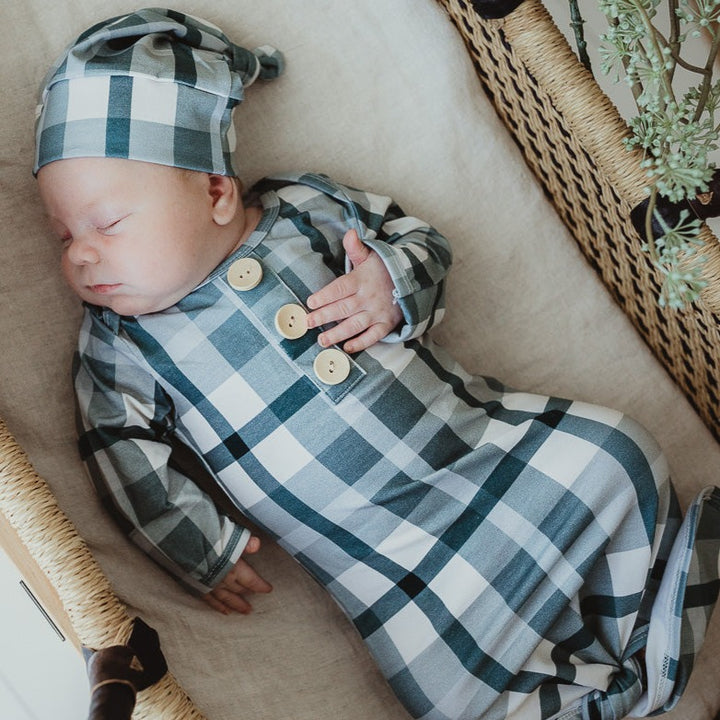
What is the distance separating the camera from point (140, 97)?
98cm

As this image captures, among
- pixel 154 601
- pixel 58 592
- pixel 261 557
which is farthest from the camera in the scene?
pixel 261 557

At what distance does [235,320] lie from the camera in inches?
40.6

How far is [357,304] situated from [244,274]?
0.49 feet

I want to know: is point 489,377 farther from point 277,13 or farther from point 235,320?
point 277,13

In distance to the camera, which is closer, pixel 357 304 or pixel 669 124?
pixel 669 124

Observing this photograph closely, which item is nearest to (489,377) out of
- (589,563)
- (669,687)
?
(589,563)

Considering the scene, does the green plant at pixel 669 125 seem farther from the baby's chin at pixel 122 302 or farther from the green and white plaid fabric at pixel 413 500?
the baby's chin at pixel 122 302

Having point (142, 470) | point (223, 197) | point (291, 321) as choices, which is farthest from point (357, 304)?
point (142, 470)

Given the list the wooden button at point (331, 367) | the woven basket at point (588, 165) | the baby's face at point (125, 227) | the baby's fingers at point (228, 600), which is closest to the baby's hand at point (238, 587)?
the baby's fingers at point (228, 600)

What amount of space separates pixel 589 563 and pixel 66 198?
2.50ft

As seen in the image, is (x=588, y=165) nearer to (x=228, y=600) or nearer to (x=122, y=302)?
(x=122, y=302)

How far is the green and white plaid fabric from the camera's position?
981 mm

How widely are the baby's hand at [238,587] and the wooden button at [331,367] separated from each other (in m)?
0.23

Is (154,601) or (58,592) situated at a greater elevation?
(58,592)
